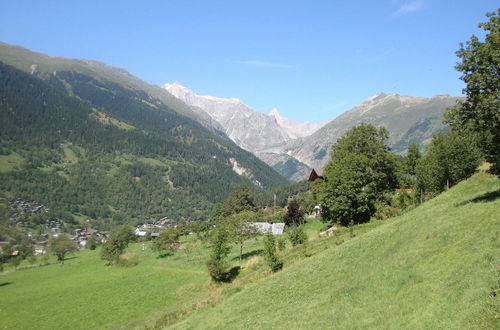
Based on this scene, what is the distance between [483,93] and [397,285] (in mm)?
14875

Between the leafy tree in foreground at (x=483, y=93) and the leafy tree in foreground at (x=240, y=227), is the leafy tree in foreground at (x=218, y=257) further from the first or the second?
the leafy tree in foreground at (x=483, y=93)

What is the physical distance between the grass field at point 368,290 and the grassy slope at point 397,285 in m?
0.07

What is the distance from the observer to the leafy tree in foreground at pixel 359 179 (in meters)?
64.2

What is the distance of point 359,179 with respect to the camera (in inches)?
2539

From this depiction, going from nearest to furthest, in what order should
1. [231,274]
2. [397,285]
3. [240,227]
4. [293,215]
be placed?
[397,285]
[231,274]
[240,227]
[293,215]

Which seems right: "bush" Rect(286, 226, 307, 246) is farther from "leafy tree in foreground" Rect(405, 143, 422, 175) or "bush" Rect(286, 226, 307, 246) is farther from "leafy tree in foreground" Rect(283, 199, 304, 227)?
"leafy tree in foreground" Rect(405, 143, 422, 175)

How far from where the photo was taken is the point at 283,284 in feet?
112

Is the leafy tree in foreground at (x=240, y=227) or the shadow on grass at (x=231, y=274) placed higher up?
the leafy tree in foreground at (x=240, y=227)

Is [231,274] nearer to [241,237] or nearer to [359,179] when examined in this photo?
[241,237]

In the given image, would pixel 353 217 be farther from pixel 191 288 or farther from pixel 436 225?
pixel 436 225

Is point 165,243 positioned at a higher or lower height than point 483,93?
lower

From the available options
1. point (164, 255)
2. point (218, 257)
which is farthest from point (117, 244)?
point (218, 257)

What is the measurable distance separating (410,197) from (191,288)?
43.4 meters

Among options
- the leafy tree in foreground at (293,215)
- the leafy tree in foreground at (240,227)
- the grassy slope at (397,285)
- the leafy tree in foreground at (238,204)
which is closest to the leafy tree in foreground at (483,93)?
the grassy slope at (397,285)
